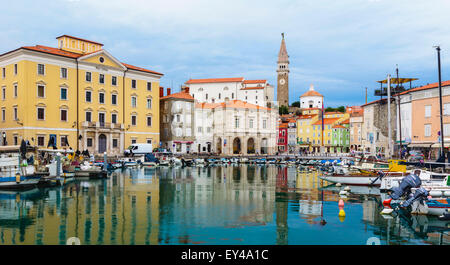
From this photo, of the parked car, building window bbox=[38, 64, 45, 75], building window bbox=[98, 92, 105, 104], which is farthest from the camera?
building window bbox=[98, 92, 105, 104]

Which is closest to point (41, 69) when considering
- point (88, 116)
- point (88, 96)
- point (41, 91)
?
point (41, 91)

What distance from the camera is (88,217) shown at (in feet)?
55.7

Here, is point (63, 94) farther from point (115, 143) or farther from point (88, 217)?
point (88, 217)

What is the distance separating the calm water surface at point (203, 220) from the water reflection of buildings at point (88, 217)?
0.03 m

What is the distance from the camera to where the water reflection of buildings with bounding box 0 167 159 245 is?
13391 millimetres

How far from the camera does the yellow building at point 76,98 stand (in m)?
47.2

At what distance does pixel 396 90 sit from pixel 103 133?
137 ft

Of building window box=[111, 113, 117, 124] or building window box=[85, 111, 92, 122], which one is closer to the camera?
building window box=[85, 111, 92, 122]

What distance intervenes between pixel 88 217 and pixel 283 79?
130m

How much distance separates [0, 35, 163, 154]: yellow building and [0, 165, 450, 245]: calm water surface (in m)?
24.9

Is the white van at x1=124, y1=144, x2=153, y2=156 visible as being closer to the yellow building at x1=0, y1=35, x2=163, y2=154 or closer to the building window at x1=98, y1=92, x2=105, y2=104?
the yellow building at x1=0, y1=35, x2=163, y2=154

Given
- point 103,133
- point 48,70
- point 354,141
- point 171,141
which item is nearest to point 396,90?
point 354,141

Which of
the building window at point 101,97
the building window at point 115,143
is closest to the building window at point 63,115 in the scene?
the building window at point 101,97

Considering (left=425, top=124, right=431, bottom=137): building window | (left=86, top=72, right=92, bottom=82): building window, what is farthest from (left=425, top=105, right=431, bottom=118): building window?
(left=86, top=72, right=92, bottom=82): building window
